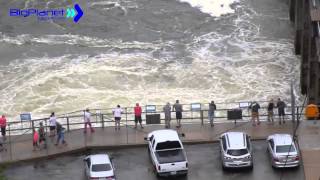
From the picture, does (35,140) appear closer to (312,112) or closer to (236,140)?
(236,140)

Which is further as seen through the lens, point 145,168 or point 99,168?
point 145,168

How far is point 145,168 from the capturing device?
30859mm

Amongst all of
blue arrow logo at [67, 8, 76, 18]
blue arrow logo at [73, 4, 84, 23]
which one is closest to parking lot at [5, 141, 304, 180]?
blue arrow logo at [73, 4, 84, 23]

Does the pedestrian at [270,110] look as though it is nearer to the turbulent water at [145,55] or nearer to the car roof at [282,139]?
the car roof at [282,139]

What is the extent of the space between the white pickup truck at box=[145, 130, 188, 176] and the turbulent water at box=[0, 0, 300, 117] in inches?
638

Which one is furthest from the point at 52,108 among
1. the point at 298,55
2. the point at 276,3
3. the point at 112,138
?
the point at 276,3

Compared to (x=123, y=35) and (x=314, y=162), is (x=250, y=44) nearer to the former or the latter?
(x=123, y=35)

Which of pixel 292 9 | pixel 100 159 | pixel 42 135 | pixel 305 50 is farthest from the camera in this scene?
pixel 292 9

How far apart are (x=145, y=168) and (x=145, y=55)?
2645cm

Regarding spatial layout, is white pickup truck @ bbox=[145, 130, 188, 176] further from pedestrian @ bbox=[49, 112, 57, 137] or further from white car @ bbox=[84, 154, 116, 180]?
pedestrian @ bbox=[49, 112, 57, 137]

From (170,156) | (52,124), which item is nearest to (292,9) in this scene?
(52,124)

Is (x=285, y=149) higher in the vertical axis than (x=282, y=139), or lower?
lower

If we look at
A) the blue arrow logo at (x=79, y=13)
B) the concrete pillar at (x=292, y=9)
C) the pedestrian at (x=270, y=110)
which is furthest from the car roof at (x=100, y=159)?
the concrete pillar at (x=292, y=9)

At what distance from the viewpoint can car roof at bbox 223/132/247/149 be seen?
2992 cm
